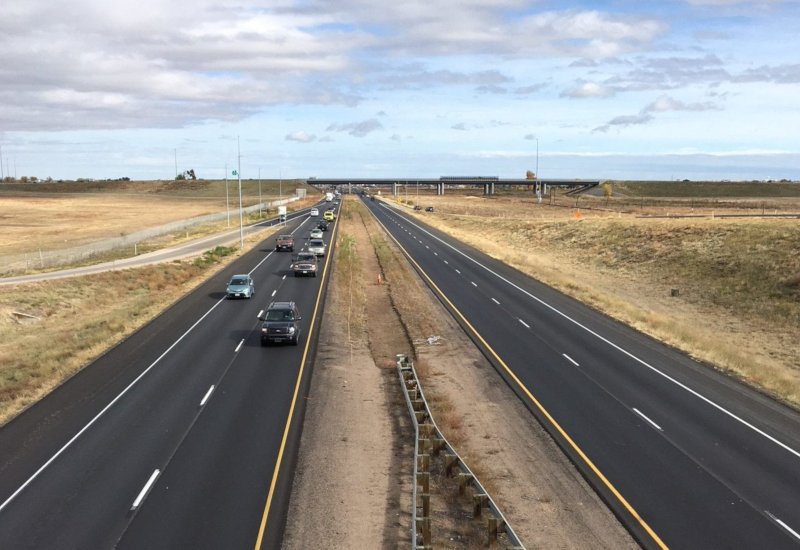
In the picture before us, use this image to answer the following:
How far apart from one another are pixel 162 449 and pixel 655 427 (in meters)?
15.1

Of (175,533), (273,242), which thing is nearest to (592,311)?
(175,533)

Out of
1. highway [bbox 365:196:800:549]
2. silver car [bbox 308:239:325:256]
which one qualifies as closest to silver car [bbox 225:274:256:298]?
highway [bbox 365:196:800:549]

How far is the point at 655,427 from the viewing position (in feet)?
72.3

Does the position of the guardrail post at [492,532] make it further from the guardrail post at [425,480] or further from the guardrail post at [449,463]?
the guardrail post at [449,463]

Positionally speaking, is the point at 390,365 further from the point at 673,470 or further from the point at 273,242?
the point at 273,242

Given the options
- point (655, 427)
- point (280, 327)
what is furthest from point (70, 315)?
point (655, 427)

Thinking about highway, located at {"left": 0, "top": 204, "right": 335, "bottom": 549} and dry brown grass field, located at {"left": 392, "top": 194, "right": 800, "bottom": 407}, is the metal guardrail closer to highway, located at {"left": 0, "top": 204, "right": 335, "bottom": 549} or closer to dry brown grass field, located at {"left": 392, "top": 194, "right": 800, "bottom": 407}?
highway, located at {"left": 0, "top": 204, "right": 335, "bottom": 549}

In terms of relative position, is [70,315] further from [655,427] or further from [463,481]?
[655,427]

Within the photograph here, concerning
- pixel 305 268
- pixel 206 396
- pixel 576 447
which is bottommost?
pixel 576 447

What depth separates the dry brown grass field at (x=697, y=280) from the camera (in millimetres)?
33906

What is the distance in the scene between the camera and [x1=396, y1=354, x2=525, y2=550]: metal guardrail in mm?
14039

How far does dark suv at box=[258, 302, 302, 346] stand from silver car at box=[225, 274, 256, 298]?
1184 cm

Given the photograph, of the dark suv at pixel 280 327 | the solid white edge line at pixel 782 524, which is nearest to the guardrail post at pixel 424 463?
the solid white edge line at pixel 782 524

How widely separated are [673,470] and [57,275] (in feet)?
153
